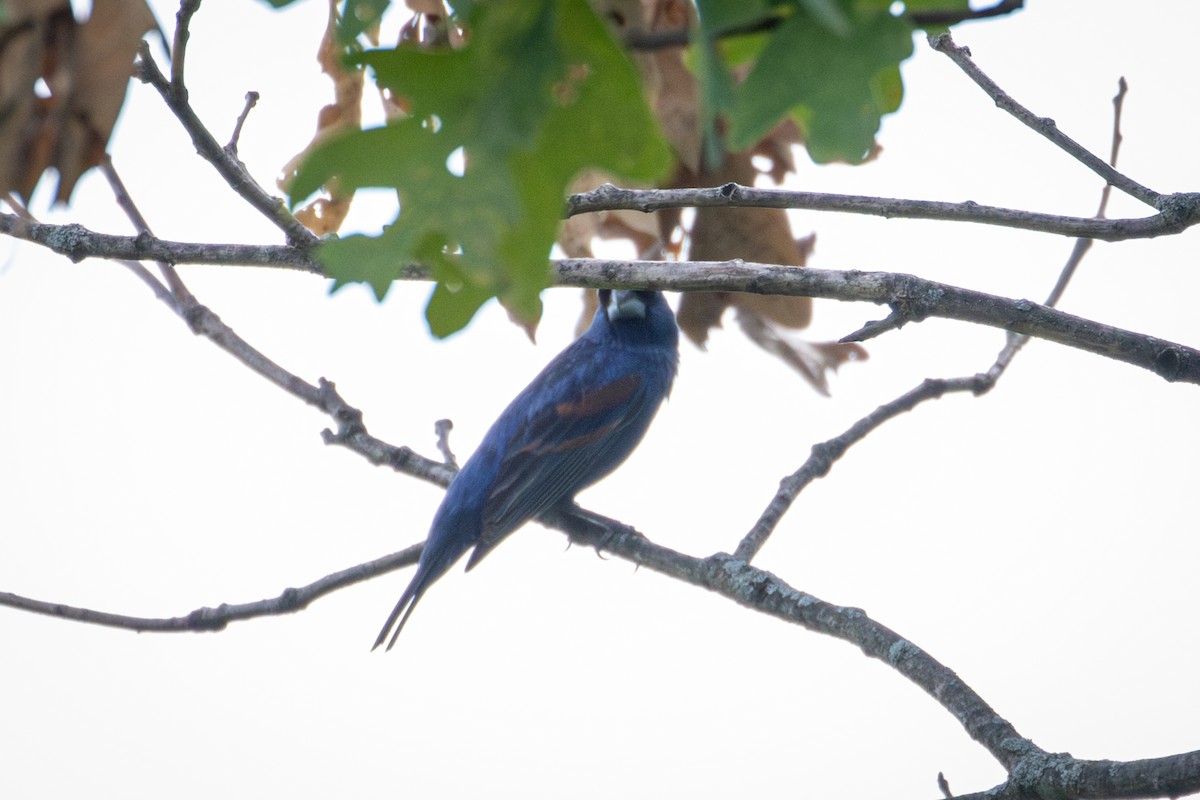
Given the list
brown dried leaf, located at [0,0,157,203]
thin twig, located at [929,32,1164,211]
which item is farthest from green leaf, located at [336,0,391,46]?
thin twig, located at [929,32,1164,211]

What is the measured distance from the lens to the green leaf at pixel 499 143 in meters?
1.07

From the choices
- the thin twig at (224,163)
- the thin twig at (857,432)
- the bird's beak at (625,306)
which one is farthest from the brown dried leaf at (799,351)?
the thin twig at (224,163)

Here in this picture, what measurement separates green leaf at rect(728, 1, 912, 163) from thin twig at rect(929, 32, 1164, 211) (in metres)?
1.58

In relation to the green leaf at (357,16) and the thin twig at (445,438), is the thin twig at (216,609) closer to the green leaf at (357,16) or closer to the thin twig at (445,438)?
the thin twig at (445,438)

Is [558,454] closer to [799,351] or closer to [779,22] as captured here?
[799,351]

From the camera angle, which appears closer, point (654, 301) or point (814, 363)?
point (814, 363)

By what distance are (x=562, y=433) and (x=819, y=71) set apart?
4914 mm

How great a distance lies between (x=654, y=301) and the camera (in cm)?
661

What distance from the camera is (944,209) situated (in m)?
2.57

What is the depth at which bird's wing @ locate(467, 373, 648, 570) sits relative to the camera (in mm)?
5469

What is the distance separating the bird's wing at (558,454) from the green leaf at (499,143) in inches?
165

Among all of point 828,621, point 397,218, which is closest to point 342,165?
point 397,218

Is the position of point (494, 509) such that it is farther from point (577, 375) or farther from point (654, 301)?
point (654, 301)

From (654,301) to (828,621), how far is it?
3618 millimetres
